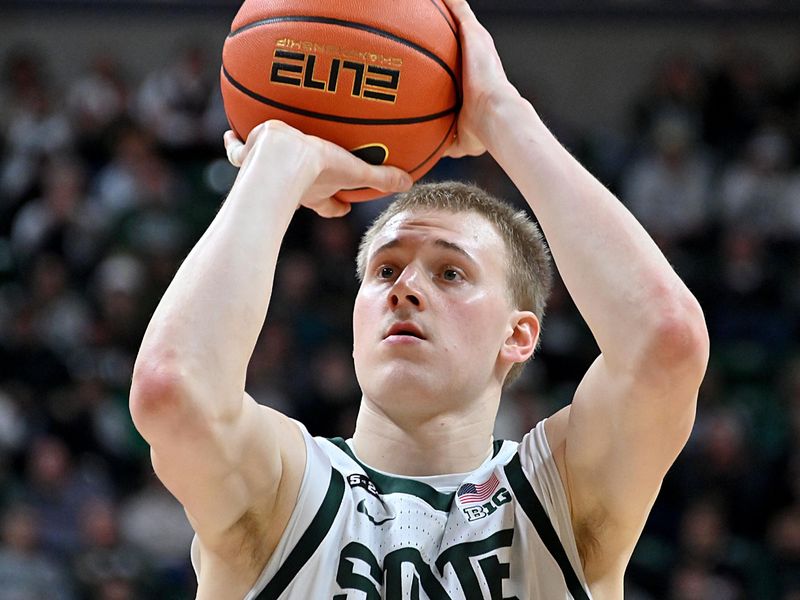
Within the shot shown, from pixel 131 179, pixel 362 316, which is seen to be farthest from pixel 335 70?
pixel 131 179

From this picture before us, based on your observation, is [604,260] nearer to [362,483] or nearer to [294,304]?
[362,483]

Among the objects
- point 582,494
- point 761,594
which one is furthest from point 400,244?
point 761,594

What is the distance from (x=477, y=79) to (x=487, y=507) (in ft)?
3.89

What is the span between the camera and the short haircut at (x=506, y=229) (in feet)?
11.7

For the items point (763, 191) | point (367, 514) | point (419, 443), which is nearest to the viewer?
point (367, 514)

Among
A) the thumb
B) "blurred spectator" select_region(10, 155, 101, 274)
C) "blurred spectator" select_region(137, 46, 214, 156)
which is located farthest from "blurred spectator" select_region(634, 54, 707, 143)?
the thumb

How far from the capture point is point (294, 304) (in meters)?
9.33

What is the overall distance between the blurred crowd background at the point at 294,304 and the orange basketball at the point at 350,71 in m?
5.20

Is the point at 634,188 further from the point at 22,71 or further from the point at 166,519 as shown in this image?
the point at 22,71

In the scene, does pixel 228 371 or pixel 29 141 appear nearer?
pixel 228 371

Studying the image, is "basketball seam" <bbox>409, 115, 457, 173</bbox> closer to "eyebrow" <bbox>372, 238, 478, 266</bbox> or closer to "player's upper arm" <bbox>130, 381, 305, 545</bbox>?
"eyebrow" <bbox>372, 238, 478, 266</bbox>

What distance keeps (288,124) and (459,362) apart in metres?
0.81

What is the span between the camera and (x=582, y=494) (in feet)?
10.2

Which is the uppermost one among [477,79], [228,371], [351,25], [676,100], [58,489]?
[351,25]
